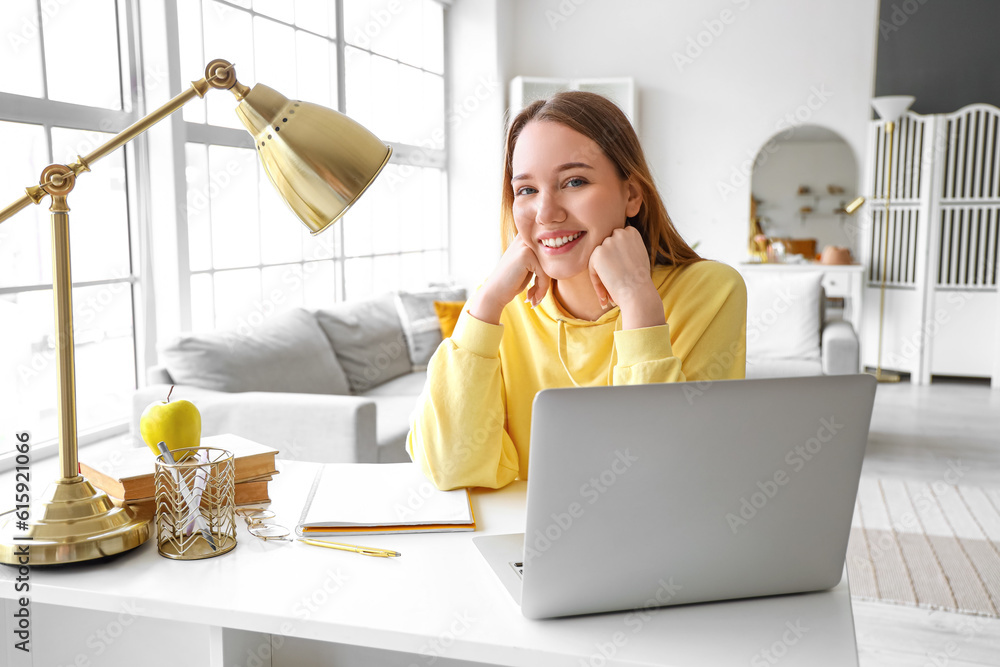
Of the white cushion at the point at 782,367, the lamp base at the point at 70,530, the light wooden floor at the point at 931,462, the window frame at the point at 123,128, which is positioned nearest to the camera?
the lamp base at the point at 70,530

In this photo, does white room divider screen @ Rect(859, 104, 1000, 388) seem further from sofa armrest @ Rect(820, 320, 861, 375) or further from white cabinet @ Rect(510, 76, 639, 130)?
sofa armrest @ Rect(820, 320, 861, 375)

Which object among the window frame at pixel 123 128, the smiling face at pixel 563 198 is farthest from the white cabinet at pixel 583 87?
the smiling face at pixel 563 198

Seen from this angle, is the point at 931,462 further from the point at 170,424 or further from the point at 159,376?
the point at 170,424

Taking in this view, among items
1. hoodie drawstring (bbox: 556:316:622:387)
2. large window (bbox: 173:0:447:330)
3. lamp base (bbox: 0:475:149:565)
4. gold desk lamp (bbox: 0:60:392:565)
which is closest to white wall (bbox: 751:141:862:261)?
large window (bbox: 173:0:447:330)

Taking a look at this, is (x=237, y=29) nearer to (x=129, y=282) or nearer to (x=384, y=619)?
(x=129, y=282)

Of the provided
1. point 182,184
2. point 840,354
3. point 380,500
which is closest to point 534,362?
point 380,500

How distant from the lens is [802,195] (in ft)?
19.5

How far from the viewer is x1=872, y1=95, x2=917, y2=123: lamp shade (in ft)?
17.4

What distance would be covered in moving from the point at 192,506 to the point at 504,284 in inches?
21.3

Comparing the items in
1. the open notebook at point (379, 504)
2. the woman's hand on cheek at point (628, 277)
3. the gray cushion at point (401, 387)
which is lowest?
the gray cushion at point (401, 387)

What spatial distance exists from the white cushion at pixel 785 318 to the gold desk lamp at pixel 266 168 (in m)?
3.43

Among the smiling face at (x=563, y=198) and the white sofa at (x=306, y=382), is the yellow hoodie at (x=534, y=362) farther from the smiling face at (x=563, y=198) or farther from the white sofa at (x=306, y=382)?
the white sofa at (x=306, y=382)

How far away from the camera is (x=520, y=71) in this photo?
21.0ft

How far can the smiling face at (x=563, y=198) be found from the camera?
1250 mm
